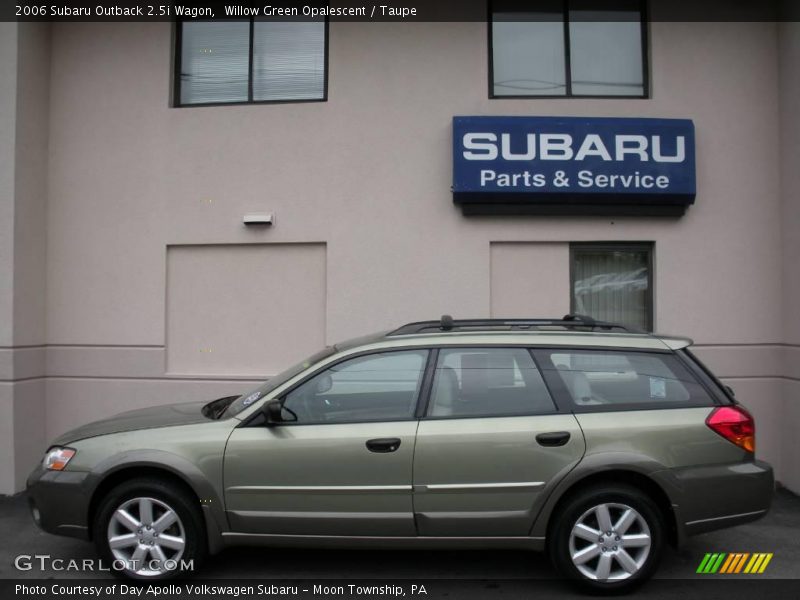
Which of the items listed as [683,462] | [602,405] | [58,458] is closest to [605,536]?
[683,462]

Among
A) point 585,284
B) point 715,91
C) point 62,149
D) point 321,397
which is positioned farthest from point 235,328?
point 715,91

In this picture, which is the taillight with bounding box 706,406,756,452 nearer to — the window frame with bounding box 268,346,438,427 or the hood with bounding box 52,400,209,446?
the window frame with bounding box 268,346,438,427

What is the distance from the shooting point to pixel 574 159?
6941 mm

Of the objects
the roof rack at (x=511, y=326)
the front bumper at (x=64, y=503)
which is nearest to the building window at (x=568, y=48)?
the roof rack at (x=511, y=326)

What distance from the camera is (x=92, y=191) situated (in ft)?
24.4

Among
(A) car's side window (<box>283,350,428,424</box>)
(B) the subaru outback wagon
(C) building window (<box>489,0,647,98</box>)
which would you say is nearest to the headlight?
(B) the subaru outback wagon

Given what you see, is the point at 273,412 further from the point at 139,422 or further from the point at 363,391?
the point at 139,422

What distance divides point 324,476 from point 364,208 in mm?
3675

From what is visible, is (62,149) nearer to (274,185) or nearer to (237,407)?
(274,185)

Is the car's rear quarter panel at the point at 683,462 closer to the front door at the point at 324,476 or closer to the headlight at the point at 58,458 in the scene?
the front door at the point at 324,476

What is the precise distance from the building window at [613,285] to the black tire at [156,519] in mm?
4575

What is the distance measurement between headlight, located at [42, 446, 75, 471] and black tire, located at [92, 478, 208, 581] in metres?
0.37

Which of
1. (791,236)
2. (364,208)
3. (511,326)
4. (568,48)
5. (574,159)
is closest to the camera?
(511,326)

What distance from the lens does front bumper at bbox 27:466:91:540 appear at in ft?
14.1
